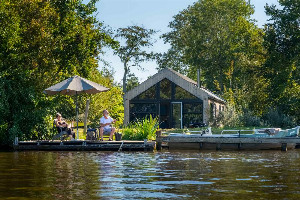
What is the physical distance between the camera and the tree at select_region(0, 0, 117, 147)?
2766cm

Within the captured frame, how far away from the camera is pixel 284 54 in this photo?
45125 mm

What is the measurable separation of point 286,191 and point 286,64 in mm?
34598

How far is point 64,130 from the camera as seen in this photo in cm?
2623

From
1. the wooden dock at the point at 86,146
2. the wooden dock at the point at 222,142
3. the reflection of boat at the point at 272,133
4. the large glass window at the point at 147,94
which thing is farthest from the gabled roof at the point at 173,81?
the wooden dock at the point at 86,146

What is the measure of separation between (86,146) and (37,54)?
7.35 metres

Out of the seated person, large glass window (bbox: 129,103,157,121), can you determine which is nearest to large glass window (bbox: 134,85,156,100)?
large glass window (bbox: 129,103,157,121)

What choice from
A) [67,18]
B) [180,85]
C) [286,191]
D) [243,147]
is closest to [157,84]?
[180,85]

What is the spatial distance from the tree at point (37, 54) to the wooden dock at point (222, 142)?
20.5 feet

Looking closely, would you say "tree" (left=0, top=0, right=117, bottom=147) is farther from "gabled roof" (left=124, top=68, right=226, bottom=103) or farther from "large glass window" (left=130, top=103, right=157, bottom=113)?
"large glass window" (left=130, top=103, right=157, bottom=113)

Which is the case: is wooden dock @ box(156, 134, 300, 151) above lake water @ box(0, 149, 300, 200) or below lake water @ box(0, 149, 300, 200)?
above

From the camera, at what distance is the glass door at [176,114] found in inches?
1794

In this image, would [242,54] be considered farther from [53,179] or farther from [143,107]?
[53,179]

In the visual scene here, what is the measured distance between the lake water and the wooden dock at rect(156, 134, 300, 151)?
6134 mm

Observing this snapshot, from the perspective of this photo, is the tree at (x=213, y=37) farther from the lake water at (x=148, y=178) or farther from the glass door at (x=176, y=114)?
the lake water at (x=148, y=178)
